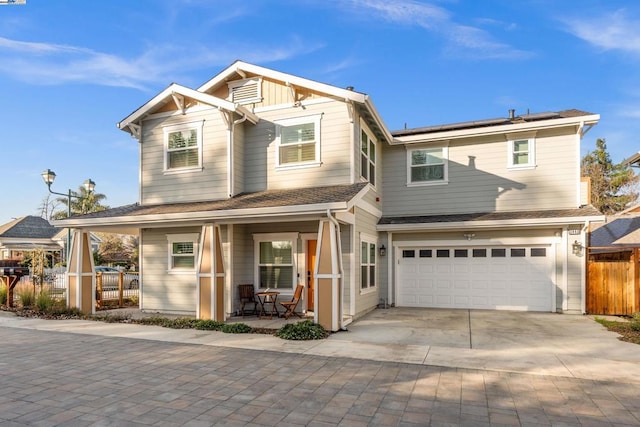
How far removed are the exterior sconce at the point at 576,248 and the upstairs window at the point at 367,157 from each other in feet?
19.3

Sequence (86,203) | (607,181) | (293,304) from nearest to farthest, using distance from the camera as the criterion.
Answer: (293,304) → (607,181) → (86,203)

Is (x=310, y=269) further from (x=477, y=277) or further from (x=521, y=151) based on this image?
(x=521, y=151)

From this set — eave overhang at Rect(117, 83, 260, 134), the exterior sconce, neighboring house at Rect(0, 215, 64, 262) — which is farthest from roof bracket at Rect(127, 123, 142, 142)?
neighboring house at Rect(0, 215, 64, 262)

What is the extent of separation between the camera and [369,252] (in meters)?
11.7

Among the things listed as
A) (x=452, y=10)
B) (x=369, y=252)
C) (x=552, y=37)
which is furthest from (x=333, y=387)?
(x=552, y=37)

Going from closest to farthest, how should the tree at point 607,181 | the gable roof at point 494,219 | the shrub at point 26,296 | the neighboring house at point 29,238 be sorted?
the gable roof at point 494,219
the shrub at point 26,296
the tree at point 607,181
the neighboring house at point 29,238

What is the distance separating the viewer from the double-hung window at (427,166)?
12.8m

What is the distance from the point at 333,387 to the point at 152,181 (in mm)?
9321

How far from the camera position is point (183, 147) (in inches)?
463

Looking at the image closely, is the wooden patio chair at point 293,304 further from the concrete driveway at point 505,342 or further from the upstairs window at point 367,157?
the upstairs window at point 367,157

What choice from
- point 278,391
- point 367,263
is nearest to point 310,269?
point 367,263

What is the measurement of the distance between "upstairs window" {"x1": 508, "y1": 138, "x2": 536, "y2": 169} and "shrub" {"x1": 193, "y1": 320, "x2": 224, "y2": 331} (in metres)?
9.68

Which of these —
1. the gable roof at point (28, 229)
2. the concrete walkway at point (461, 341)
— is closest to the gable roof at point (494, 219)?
the concrete walkway at point (461, 341)

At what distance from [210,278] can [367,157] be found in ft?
18.0
